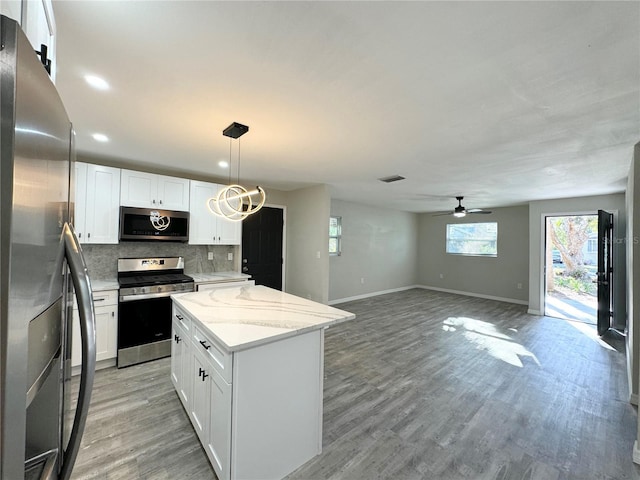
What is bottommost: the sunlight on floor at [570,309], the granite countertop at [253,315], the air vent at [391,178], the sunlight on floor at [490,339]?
the sunlight on floor at [490,339]

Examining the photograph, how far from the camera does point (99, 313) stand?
2959mm

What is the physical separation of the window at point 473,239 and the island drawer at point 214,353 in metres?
7.35

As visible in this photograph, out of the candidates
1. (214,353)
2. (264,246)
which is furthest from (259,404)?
(264,246)

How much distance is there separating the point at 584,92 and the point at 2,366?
9.12 ft

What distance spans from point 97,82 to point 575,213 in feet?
23.1

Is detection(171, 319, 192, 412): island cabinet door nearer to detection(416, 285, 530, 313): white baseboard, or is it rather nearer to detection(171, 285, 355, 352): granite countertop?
detection(171, 285, 355, 352): granite countertop

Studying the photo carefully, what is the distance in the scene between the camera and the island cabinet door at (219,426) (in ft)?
5.01

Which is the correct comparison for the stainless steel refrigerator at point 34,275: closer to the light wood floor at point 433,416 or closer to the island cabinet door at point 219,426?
the island cabinet door at point 219,426

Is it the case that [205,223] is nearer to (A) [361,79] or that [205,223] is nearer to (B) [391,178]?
(B) [391,178]

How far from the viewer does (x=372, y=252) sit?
7184mm

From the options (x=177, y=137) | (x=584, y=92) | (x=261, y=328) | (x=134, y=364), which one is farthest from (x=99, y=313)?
(x=584, y=92)

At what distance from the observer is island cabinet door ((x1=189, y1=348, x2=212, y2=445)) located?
70.7 inches

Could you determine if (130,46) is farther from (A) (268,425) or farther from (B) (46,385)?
(A) (268,425)

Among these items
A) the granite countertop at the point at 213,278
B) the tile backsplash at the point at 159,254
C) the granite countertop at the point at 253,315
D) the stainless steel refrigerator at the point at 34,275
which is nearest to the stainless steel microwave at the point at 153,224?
the tile backsplash at the point at 159,254
